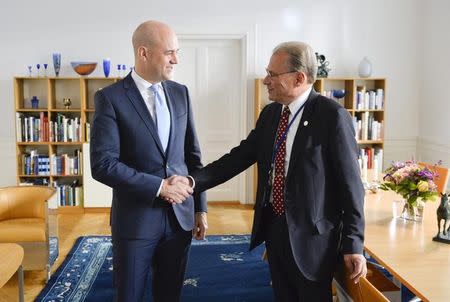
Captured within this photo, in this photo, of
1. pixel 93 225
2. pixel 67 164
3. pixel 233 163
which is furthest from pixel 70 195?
pixel 233 163

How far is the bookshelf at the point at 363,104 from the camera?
6430 mm

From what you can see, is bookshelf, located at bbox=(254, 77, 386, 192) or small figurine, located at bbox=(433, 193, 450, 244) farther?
bookshelf, located at bbox=(254, 77, 386, 192)

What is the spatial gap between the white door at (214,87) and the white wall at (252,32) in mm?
214

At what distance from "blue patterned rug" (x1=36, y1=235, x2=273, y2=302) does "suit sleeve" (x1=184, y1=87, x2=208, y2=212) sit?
1.36 meters

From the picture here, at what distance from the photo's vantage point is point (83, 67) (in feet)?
19.9

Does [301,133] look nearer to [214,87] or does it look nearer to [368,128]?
[214,87]

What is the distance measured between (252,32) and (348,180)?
4.83 meters

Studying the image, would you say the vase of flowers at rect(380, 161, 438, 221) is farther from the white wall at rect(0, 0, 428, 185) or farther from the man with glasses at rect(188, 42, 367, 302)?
the white wall at rect(0, 0, 428, 185)

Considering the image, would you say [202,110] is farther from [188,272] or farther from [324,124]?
[324,124]

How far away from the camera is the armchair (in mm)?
3807

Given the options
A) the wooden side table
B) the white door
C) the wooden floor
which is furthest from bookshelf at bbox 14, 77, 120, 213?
the wooden side table

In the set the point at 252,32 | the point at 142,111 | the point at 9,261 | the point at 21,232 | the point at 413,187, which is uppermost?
the point at 252,32

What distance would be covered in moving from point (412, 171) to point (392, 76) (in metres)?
4.18

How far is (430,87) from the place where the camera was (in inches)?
256
